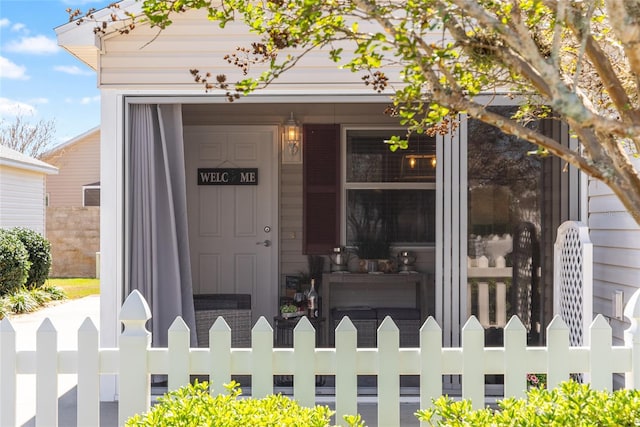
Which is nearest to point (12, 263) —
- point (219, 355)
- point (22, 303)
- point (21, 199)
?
point (22, 303)

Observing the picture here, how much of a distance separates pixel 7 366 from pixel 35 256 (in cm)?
1083

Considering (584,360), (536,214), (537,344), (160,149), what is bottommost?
(537,344)

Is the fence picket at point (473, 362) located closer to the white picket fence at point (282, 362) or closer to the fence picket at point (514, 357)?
the white picket fence at point (282, 362)

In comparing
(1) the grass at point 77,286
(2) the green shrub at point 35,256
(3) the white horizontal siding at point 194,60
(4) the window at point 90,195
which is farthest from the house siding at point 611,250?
(4) the window at point 90,195

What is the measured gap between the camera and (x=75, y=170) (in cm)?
2298

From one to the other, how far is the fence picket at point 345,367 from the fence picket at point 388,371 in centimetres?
12

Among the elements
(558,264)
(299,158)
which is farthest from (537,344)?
(299,158)

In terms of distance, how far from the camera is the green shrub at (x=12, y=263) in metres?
11.8

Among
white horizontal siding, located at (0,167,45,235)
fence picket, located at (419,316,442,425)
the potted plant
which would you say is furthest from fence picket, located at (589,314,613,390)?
white horizontal siding, located at (0,167,45,235)

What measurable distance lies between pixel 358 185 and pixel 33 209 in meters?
11.2

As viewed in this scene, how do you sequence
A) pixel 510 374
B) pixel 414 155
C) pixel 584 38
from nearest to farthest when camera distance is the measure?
pixel 584 38 < pixel 510 374 < pixel 414 155

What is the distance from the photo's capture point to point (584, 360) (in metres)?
3.36

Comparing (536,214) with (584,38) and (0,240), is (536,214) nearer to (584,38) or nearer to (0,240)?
(584,38)

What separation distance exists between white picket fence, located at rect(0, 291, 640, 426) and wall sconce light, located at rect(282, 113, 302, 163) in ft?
17.2
